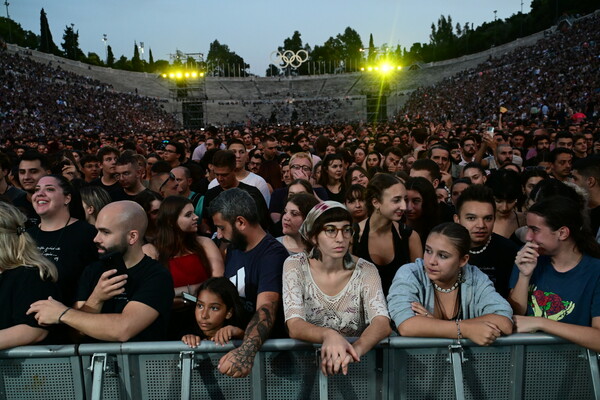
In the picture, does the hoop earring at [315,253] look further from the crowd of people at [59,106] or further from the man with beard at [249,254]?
the crowd of people at [59,106]

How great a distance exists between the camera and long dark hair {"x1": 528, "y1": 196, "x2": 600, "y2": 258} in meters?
3.19

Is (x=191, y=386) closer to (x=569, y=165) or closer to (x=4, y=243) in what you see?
(x=4, y=243)

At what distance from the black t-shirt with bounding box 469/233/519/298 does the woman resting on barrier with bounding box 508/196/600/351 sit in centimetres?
46

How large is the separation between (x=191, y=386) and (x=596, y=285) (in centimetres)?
239

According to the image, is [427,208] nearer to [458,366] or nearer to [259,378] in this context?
[458,366]

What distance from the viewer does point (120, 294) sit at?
311 cm

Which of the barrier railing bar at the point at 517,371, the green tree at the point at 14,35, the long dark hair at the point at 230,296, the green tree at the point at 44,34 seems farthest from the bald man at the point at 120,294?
the green tree at the point at 44,34

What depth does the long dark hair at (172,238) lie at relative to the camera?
390 cm

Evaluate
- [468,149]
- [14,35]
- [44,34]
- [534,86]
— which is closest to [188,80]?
[44,34]

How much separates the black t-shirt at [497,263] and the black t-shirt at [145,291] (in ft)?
7.37

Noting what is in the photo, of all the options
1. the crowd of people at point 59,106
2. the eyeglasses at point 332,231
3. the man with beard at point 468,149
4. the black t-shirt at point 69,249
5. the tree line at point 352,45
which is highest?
the tree line at point 352,45

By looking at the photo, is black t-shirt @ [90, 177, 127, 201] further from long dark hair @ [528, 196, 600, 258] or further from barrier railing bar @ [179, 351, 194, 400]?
long dark hair @ [528, 196, 600, 258]

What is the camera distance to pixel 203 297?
10.3 ft

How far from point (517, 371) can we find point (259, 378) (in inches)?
56.1
